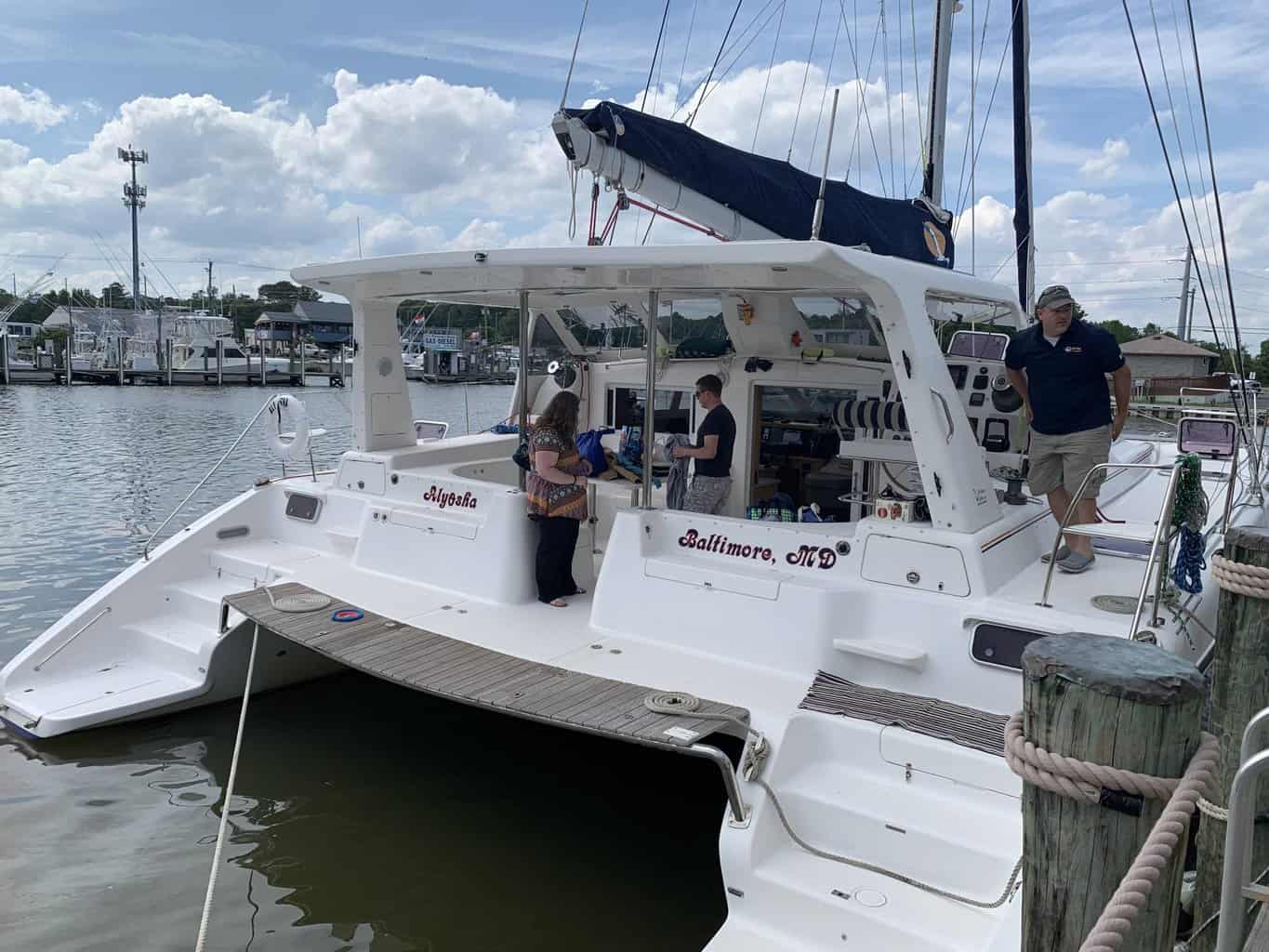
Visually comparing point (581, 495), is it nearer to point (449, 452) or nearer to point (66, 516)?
point (449, 452)

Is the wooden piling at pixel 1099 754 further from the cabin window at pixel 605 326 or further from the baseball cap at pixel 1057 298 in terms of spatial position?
the cabin window at pixel 605 326

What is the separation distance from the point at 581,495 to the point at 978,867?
2754 mm

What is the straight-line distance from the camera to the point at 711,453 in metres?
5.25

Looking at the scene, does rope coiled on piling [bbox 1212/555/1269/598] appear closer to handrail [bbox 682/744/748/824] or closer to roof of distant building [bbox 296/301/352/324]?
handrail [bbox 682/744/748/824]

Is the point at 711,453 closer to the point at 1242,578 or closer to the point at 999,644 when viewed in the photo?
the point at 999,644

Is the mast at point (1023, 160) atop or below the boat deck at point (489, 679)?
atop

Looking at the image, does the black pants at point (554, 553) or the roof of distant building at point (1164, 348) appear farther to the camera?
the roof of distant building at point (1164, 348)

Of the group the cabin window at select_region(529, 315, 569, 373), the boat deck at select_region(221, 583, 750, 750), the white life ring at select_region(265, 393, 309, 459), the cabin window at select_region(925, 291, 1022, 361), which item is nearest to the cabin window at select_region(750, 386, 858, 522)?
the cabin window at select_region(925, 291, 1022, 361)

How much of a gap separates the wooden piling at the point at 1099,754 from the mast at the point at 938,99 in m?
6.63

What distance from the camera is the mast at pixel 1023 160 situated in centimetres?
809

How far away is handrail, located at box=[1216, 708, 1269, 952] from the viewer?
161 centimetres

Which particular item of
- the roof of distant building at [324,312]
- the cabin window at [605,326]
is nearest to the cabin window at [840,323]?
the cabin window at [605,326]

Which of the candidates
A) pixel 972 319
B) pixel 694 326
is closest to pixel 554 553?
pixel 694 326

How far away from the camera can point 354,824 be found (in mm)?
4562
